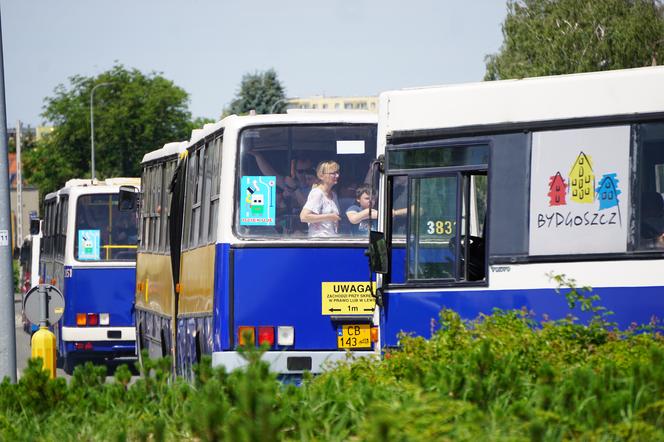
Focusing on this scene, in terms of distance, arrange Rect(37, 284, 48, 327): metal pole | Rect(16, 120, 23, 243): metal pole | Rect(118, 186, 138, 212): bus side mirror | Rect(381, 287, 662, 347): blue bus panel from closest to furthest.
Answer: Rect(381, 287, 662, 347): blue bus panel < Rect(37, 284, 48, 327): metal pole < Rect(118, 186, 138, 212): bus side mirror < Rect(16, 120, 23, 243): metal pole

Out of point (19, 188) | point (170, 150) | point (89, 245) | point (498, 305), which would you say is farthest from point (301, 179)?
point (19, 188)

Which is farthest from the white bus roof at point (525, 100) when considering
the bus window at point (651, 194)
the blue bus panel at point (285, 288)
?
the blue bus panel at point (285, 288)

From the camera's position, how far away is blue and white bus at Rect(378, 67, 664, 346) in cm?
1088

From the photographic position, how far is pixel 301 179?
14.1 metres

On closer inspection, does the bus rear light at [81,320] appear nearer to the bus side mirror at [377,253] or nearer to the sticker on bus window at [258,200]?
the sticker on bus window at [258,200]

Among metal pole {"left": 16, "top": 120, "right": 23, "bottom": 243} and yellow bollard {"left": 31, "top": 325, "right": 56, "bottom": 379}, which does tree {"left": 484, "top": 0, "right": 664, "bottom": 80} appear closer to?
metal pole {"left": 16, "top": 120, "right": 23, "bottom": 243}

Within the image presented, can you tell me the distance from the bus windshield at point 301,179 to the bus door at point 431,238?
1.91 metres

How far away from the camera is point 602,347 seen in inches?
357

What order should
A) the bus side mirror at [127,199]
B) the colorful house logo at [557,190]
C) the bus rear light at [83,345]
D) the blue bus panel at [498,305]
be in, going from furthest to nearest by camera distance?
the bus rear light at [83,345] < the bus side mirror at [127,199] < the colorful house logo at [557,190] < the blue bus panel at [498,305]

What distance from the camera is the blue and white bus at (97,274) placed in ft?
85.2

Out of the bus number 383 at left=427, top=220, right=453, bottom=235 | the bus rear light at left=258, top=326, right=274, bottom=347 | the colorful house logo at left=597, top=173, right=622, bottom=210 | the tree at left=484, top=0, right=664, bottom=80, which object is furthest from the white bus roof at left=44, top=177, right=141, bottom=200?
the tree at left=484, top=0, right=664, bottom=80

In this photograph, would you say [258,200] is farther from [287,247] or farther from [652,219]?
[652,219]

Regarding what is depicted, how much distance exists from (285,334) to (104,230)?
531 inches

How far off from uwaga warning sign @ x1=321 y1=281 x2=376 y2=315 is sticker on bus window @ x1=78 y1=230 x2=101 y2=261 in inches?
519
